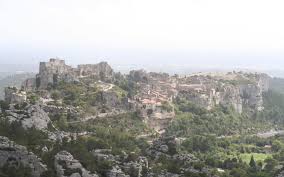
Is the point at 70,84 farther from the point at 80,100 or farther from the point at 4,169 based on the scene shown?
the point at 4,169

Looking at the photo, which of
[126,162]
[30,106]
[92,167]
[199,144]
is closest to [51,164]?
[92,167]

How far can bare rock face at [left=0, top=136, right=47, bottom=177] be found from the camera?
27.2 metres

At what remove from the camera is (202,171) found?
3372 centimetres

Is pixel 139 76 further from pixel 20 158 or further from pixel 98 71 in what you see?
pixel 20 158

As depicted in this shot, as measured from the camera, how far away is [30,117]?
3566 centimetres

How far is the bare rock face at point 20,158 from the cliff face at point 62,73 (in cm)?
3494

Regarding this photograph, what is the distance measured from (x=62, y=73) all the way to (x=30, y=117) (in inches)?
1260

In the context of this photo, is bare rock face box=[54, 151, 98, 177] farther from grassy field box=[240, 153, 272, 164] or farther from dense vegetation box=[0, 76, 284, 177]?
grassy field box=[240, 153, 272, 164]

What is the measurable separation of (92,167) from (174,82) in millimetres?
56332

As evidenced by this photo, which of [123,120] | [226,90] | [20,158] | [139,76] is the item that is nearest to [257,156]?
[123,120]

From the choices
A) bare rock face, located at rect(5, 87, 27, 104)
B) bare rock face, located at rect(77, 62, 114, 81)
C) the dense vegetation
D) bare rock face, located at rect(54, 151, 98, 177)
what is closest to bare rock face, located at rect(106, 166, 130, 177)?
the dense vegetation

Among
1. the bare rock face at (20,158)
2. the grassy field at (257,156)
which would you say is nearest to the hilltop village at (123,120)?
the bare rock face at (20,158)

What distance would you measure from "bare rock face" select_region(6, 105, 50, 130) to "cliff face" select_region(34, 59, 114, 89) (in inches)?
1008

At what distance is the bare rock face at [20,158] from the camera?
2722 centimetres
